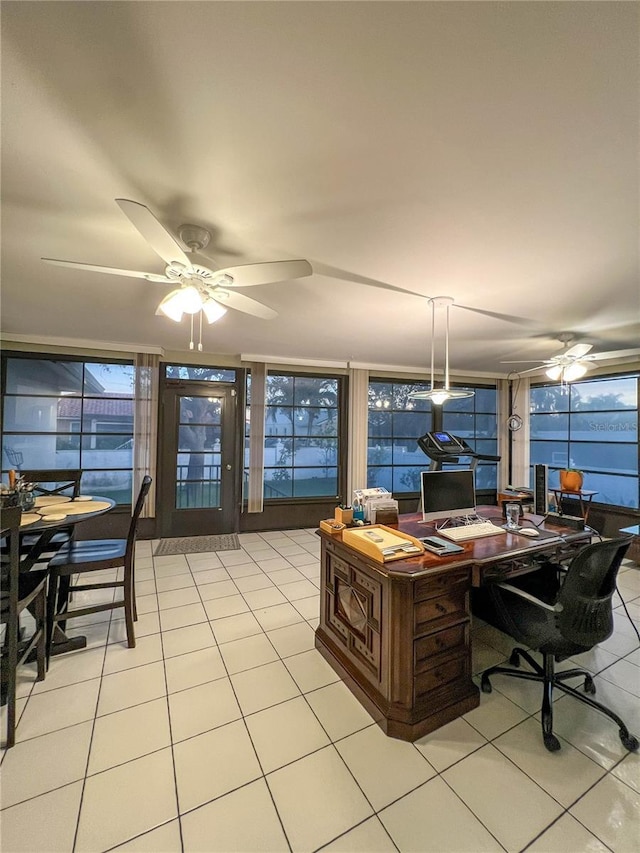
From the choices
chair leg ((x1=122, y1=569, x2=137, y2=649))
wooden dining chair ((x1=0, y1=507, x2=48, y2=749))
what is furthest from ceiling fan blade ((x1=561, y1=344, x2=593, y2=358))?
wooden dining chair ((x1=0, y1=507, x2=48, y2=749))

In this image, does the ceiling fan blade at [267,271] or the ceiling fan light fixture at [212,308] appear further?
the ceiling fan light fixture at [212,308]

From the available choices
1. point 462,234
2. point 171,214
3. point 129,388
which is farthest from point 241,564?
point 462,234

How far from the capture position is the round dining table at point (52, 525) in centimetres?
200

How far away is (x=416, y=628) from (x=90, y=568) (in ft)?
6.78

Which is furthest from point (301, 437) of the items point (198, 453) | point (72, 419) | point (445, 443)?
point (72, 419)

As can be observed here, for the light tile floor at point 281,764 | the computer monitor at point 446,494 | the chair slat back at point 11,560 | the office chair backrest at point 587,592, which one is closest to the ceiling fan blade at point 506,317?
the computer monitor at point 446,494

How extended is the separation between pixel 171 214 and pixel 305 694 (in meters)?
2.63

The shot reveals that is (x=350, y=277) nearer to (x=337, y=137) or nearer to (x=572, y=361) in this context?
(x=337, y=137)

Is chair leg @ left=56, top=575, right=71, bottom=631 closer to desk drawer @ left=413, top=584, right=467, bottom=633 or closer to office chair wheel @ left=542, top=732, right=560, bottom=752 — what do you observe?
desk drawer @ left=413, top=584, right=467, bottom=633

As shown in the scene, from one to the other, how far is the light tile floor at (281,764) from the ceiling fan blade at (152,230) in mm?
2252

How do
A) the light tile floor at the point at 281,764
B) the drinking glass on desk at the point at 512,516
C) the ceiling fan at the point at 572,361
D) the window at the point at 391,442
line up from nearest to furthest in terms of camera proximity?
the light tile floor at the point at 281,764 → the drinking glass on desk at the point at 512,516 → the ceiling fan at the point at 572,361 → the window at the point at 391,442

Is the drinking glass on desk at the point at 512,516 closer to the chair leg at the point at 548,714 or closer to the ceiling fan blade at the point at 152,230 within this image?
the chair leg at the point at 548,714

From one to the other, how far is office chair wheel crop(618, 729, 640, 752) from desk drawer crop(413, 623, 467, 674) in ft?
2.39

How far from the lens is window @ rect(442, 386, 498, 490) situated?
6.24 meters
